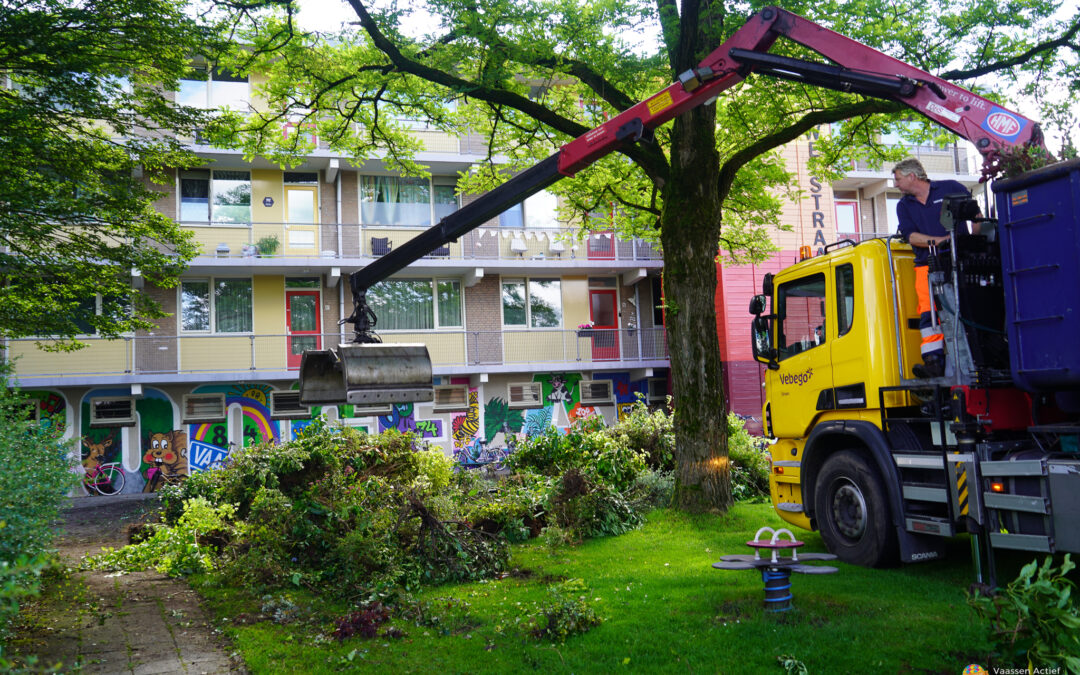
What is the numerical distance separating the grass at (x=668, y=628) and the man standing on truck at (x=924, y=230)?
207cm

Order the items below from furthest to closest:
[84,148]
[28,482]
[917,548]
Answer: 1. [84,148]
2. [917,548]
3. [28,482]

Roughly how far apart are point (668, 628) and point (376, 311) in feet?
60.8

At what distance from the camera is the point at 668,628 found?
239 inches

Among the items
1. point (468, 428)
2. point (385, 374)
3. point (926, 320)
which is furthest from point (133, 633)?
point (468, 428)

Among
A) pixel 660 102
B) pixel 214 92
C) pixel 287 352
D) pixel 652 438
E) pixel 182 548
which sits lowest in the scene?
pixel 182 548

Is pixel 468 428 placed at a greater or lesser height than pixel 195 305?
lesser

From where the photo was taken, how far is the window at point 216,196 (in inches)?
874

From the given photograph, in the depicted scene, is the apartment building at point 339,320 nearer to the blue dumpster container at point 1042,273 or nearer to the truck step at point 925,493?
the truck step at point 925,493

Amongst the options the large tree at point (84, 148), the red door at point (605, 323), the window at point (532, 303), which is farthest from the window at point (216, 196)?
the red door at point (605, 323)

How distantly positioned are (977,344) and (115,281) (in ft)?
42.2

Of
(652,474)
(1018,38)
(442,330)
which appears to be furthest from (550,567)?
(442,330)

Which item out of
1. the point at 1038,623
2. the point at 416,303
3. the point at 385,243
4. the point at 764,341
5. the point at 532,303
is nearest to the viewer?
Result: the point at 1038,623

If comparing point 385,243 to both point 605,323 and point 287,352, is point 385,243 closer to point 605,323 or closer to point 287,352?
point 287,352

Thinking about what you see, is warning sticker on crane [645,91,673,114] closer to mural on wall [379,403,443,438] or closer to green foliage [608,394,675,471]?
green foliage [608,394,675,471]
